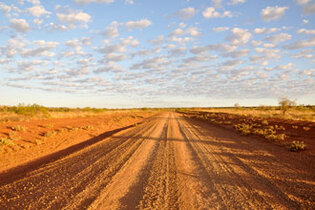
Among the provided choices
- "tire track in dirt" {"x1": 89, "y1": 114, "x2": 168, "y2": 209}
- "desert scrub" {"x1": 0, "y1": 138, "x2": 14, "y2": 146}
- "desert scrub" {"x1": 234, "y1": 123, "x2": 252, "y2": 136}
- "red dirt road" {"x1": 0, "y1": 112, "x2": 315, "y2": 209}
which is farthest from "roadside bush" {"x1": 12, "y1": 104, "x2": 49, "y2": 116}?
"desert scrub" {"x1": 234, "y1": 123, "x2": 252, "y2": 136}

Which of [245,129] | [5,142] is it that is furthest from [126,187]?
[245,129]

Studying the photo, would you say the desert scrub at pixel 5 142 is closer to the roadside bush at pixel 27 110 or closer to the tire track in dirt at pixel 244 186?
the tire track in dirt at pixel 244 186

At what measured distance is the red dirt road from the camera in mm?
4363

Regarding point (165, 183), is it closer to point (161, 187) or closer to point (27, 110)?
point (161, 187)

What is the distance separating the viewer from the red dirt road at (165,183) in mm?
4363

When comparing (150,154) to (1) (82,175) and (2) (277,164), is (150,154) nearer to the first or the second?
(1) (82,175)

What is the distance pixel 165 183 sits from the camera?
5434 mm

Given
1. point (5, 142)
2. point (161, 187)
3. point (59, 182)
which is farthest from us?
point (5, 142)

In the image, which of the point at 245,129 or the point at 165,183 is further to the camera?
the point at 245,129

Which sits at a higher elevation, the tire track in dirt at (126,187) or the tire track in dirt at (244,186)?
the tire track in dirt at (244,186)

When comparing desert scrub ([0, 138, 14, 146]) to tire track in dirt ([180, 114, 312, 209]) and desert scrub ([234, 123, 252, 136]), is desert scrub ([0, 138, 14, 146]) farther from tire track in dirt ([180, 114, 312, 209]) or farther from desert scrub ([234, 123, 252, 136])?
desert scrub ([234, 123, 252, 136])

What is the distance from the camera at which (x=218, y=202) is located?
4340 millimetres

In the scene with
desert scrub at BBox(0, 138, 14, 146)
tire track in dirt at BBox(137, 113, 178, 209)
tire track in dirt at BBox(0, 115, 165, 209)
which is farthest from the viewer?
desert scrub at BBox(0, 138, 14, 146)

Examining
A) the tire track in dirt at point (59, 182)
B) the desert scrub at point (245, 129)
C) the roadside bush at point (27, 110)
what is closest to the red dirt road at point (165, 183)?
the tire track in dirt at point (59, 182)
